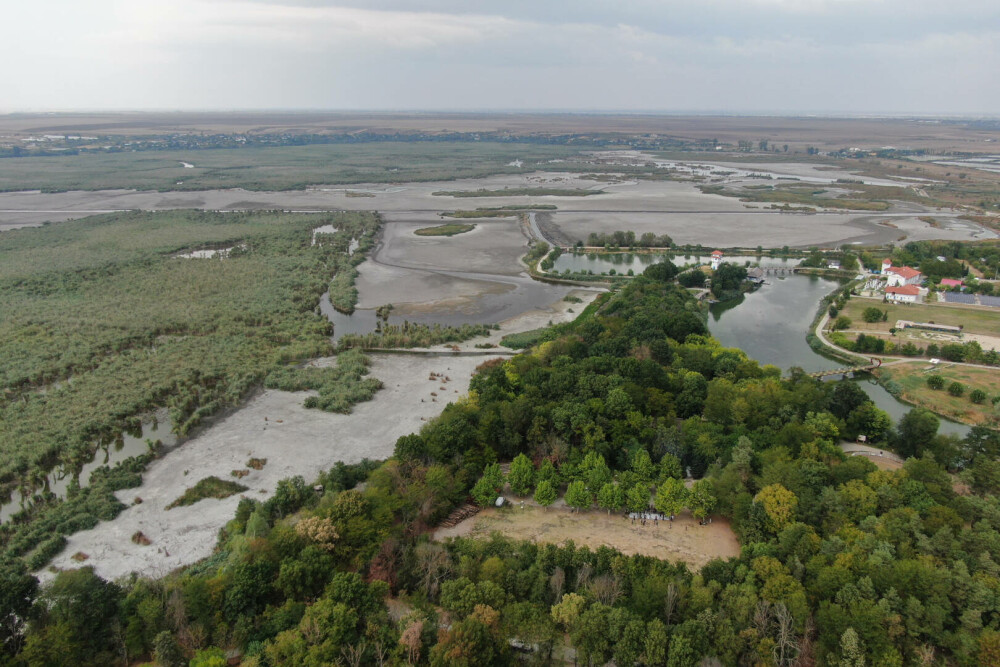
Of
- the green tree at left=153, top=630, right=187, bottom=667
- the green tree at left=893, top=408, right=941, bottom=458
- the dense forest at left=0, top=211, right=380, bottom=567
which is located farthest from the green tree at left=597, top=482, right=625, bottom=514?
the dense forest at left=0, top=211, right=380, bottom=567

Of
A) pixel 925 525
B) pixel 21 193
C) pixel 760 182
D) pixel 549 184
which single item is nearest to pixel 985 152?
pixel 760 182

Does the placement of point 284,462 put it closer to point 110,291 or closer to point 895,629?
point 895,629

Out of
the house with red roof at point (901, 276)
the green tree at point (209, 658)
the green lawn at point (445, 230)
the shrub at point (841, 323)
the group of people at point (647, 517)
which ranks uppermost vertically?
the green lawn at point (445, 230)

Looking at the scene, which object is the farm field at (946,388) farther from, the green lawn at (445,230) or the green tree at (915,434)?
the green lawn at (445,230)

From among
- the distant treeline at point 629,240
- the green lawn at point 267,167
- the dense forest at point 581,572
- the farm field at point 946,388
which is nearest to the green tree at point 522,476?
the dense forest at point 581,572

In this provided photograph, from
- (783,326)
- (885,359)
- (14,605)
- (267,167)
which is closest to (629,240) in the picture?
(783,326)

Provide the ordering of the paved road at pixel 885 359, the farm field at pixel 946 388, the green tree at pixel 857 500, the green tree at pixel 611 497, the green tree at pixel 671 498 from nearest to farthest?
the green tree at pixel 857 500 → the green tree at pixel 671 498 → the green tree at pixel 611 497 → the farm field at pixel 946 388 → the paved road at pixel 885 359

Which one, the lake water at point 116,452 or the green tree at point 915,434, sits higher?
the green tree at point 915,434
